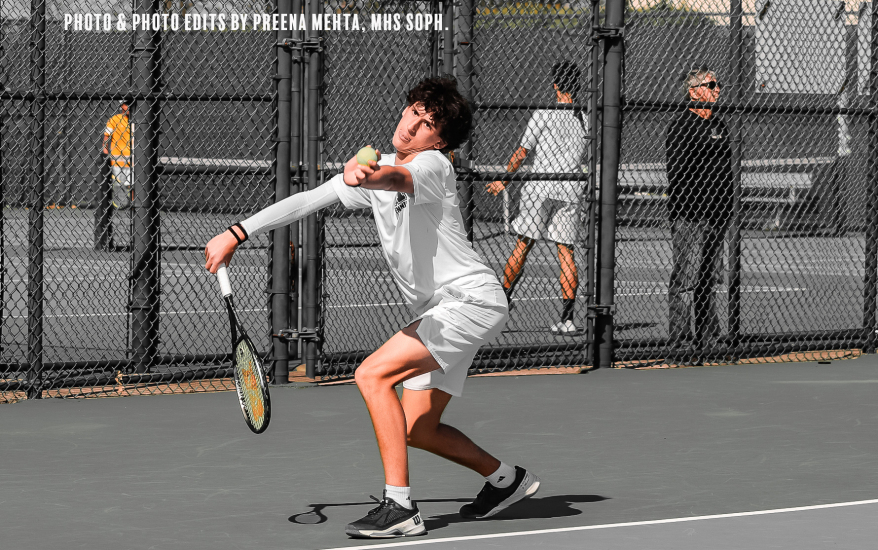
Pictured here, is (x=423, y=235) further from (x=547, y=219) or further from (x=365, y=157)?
(x=547, y=219)

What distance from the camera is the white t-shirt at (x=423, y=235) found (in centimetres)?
508

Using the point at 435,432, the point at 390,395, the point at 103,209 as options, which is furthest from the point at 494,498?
the point at 103,209

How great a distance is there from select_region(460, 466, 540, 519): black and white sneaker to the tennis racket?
3.14 ft

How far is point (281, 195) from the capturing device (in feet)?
28.0

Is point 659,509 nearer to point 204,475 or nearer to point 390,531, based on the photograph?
point 390,531

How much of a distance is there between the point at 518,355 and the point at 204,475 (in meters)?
3.70

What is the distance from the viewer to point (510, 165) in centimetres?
989

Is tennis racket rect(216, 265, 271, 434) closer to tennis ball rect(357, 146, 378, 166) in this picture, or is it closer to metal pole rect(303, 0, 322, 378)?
tennis ball rect(357, 146, 378, 166)

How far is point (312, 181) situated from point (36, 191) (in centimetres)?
167

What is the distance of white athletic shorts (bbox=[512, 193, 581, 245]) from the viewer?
10164mm

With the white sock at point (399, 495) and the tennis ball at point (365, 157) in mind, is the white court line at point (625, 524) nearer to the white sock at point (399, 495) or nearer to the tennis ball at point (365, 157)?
the white sock at point (399, 495)

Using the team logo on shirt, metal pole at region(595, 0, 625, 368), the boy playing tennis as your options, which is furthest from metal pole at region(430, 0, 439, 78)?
the team logo on shirt

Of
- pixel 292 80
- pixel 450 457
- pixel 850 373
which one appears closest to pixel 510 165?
pixel 292 80

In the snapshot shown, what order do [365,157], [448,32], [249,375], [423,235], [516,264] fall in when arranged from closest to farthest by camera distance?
[365,157], [249,375], [423,235], [448,32], [516,264]
